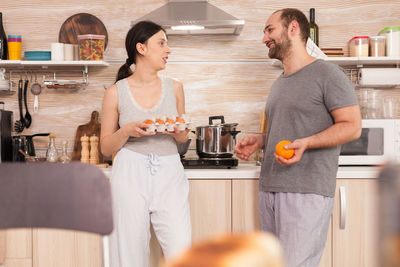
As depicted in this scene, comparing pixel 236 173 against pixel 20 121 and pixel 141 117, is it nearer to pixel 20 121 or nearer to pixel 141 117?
pixel 141 117

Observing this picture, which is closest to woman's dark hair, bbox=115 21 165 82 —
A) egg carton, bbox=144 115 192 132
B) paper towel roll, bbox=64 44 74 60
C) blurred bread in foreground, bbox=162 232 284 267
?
egg carton, bbox=144 115 192 132

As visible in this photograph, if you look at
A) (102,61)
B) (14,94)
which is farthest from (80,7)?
(14,94)

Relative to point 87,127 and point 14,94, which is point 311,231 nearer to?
point 87,127

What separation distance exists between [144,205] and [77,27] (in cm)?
151

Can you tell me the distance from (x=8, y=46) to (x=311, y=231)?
2.17 m

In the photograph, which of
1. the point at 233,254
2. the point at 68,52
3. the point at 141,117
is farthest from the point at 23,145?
the point at 233,254

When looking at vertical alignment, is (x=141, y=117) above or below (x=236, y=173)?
above

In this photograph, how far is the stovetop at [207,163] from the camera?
7.84ft

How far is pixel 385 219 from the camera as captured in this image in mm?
365

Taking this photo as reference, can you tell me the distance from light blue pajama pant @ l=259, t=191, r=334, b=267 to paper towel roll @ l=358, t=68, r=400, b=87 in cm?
122

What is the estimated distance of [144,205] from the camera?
1956 mm

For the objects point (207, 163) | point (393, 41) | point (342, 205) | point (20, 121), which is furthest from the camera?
point (20, 121)

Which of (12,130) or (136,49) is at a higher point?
(136,49)

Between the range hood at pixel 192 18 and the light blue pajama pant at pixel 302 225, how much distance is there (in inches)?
43.9
